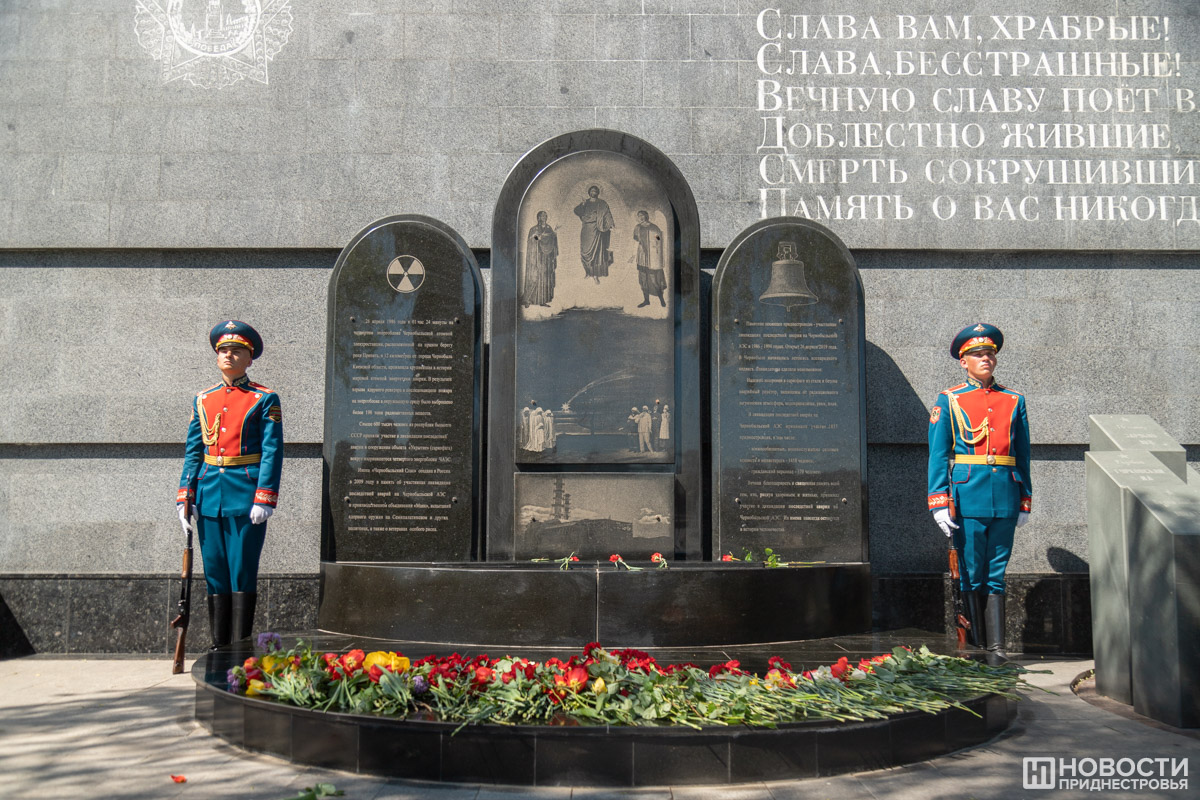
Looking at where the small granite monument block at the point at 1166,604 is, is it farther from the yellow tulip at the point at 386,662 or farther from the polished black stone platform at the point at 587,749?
the yellow tulip at the point at 386,662

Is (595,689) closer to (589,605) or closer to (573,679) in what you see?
(573,679)

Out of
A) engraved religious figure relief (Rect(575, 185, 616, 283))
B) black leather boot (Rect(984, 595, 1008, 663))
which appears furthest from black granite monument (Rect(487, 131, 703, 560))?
black leather boot (Rect(984, 595, 1008, 663))

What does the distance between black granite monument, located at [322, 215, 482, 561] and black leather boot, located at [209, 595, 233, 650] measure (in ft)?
2.32

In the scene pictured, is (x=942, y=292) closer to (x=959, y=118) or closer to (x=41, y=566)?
(x=959, y=118)

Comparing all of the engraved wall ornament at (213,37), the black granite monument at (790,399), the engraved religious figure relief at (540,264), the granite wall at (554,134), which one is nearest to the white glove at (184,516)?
the granite wall at (554,134)

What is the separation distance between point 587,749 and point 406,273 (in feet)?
12.6

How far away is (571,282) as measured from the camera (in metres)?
6.18

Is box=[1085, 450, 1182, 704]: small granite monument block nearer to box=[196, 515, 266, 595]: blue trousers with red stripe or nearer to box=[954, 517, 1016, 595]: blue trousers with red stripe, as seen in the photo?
box=[954, 517, 1016, 595]: blue trousers with red stripe

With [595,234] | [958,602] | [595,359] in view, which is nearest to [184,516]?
[595,359]

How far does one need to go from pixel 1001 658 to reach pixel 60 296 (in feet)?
25.3

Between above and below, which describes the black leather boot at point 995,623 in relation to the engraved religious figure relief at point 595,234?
below

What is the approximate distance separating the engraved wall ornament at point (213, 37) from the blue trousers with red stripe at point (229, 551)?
4.03m

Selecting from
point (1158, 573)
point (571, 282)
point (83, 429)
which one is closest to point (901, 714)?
point (1158, 573)

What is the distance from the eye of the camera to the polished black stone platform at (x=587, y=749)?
11.6ft
